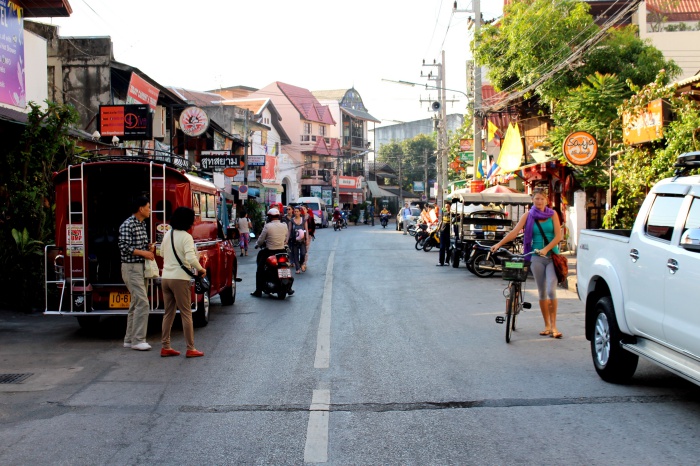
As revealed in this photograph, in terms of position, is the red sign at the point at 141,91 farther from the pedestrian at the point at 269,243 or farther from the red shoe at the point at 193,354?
the red shoe at the point at 193,354

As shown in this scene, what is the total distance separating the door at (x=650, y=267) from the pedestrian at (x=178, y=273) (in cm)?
484

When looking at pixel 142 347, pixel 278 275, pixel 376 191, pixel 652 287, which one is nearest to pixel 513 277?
pixel 652 287

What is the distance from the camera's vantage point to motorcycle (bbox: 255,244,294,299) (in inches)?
571

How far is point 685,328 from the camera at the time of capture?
224 inches

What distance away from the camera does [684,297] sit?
569 centimetres

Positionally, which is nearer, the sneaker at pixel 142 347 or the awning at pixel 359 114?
the sneaker at pixel 142 347

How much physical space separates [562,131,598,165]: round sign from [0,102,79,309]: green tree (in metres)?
12.1

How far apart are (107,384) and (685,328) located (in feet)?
18.1

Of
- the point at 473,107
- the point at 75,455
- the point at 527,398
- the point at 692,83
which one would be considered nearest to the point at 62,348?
the point at 75,455

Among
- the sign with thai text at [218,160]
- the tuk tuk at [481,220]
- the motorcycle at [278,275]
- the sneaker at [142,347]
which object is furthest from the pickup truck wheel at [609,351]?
the sign with thai text at [218,160]

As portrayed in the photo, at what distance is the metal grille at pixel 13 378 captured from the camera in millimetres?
7676

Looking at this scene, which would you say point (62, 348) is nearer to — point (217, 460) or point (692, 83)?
point (217, 460)


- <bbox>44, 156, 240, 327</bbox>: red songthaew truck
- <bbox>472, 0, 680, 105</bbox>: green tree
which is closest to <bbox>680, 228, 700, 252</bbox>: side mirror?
<bbox>44, 156, 240, 327</bbox>: red songthaew truck

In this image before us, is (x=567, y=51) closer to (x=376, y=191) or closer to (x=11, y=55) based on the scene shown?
(x=11, y=55)
